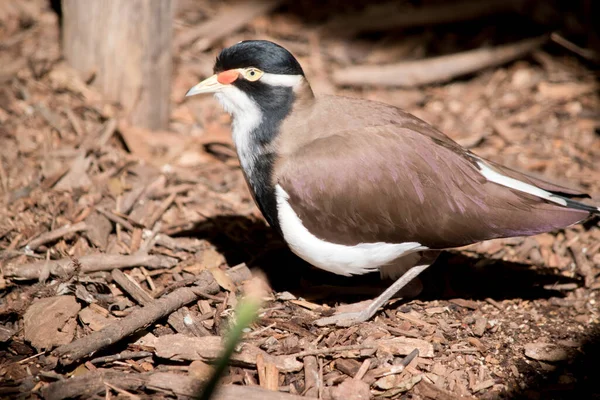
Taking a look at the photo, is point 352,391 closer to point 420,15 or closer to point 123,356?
point 123,356

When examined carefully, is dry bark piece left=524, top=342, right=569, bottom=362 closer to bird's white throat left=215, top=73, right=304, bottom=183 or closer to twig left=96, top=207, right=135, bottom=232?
bird's white throat left=215, top=73, right=304, bottom=183

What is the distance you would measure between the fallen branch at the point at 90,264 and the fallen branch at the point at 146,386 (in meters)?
0.99

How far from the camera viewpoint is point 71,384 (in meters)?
3.75

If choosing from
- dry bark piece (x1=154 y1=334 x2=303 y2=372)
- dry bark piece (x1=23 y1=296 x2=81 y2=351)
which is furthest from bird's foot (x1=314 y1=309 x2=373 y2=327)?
dry bark piece (x1=23 y1=296 x2=81 y2=351)

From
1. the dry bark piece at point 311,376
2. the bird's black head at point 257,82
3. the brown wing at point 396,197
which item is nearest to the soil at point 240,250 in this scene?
the dry bark piece at point 311,376

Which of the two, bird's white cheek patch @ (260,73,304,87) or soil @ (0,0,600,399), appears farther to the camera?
bird's white cheek patch @ (260,73,304,87)

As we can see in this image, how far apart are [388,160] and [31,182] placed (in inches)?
114

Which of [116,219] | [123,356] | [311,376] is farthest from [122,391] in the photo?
[116,219]

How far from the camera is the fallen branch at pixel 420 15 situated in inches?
318

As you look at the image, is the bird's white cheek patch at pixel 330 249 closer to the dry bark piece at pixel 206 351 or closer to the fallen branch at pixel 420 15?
the dry bark piece at pixel 206 351

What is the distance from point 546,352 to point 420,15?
4849mm

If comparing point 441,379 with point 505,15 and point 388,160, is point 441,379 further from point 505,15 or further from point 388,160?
point 505,15

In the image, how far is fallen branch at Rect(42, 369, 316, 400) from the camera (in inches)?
147

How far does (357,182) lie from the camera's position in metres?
4.35
